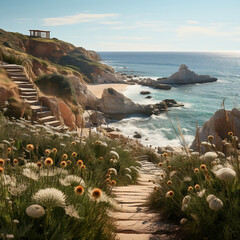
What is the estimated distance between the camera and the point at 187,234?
2773 millimetres

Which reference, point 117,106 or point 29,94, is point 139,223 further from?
point 117,106

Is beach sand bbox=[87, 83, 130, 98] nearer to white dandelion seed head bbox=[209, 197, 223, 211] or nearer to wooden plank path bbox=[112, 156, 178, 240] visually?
wooden plank path bbox=[112, 156, 178, 240]

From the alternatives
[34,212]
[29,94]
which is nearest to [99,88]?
[29,94]

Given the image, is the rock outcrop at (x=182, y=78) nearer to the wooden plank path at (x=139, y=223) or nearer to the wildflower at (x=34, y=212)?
the wooden plank path at (x=139, y=223)

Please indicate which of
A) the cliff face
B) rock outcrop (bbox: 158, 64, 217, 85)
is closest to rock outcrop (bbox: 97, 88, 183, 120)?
the cliff face

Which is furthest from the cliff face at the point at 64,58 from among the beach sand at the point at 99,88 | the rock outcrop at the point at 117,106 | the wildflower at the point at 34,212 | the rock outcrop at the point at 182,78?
the wildflower at the point at 34,212

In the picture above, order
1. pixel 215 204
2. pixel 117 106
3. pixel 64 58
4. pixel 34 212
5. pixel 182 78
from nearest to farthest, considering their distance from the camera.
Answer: pixel 34 212 → pixel 215 204 → pixel 117 106 → pixel 64 58 → pixel 182 78

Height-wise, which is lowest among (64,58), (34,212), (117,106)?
(117,106)

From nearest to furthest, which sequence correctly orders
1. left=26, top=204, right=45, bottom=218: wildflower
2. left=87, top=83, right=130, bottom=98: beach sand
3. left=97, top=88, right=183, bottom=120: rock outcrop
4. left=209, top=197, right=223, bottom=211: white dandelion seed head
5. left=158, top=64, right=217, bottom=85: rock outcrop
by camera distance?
left=26, top=204, right=45, bottom=218: wildflower, left=209, top=197, right=223, bottom=211: white dandelion seed head, left=97, top=88, right=183, bottom=120: rock outcrop, left=87, top=83, right=130, bottom=98: beach sand, left=158, top=64, right=217, bottom=85: rock outcrop

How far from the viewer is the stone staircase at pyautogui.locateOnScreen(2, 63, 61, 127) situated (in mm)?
12938

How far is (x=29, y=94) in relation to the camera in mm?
13641

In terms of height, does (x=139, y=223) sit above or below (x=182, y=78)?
below

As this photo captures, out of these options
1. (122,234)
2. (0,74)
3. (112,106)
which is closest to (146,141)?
(112,106)

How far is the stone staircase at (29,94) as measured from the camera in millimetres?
12938
